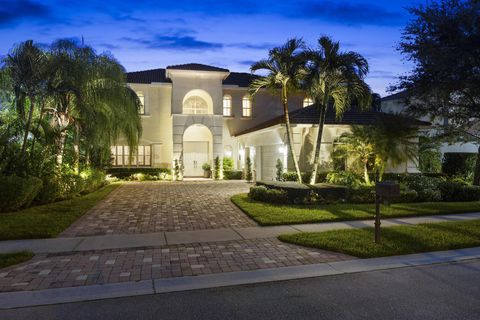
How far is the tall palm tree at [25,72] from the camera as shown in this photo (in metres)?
13.3

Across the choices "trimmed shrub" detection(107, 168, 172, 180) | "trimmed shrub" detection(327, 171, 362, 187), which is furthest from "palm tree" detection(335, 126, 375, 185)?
"trimmed shrub" detection(107, 168, 172, 180)

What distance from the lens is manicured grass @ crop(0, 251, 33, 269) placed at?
6571 mm

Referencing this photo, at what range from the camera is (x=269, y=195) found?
1395 centimetres

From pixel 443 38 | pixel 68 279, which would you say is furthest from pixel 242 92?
pixel 68 279

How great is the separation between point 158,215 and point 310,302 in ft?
24.5

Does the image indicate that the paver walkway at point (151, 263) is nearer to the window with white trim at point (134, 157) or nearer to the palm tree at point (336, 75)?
the palm tree at point (336, 75)

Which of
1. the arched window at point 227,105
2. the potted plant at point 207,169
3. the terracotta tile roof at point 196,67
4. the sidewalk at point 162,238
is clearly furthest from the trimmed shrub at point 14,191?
the arched window at point 227,105

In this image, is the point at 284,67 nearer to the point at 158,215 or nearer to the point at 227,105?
the point at 158,215

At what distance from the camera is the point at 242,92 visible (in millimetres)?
28016

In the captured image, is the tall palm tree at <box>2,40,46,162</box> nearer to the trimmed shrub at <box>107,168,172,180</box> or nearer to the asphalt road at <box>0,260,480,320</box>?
the asphalt road at <box>0,260,480,320</box>

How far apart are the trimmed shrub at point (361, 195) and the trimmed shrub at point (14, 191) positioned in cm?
1053

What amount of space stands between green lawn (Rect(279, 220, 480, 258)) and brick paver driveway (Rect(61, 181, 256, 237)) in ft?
7.94

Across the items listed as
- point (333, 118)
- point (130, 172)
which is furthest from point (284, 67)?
point (130, 172)

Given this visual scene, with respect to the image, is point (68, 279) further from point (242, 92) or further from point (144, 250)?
point (242, 92)
